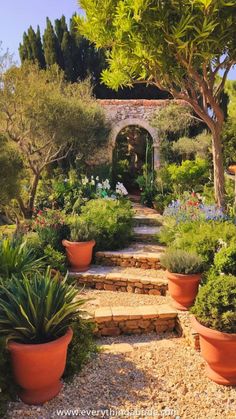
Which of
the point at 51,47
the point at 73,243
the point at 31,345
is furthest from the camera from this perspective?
the point at 51,47

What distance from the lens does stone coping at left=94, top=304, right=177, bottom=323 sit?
15.1ft

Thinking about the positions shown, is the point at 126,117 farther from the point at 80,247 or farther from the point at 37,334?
the point at 37,334

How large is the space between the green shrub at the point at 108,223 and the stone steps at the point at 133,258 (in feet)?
0.71

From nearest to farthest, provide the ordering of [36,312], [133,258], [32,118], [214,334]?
[36,312], [214,334], [133,258], [32,118]

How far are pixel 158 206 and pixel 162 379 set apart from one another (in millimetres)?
6372

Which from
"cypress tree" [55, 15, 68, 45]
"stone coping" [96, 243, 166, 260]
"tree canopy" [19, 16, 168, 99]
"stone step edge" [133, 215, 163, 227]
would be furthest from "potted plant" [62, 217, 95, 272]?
"cypress tree" [55, 15, 68, 45]

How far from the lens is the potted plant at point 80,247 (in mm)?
6281

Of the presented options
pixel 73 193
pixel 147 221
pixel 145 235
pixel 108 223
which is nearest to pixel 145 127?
pixel 73 193

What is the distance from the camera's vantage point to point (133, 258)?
655 cm

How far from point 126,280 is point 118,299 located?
0.43 meters

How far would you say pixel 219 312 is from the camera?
3410mm

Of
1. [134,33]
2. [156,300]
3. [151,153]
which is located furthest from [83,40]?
[156,300]

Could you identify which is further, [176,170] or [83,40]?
[83,40]

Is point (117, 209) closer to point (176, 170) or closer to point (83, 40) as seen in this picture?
point (176, 170)
